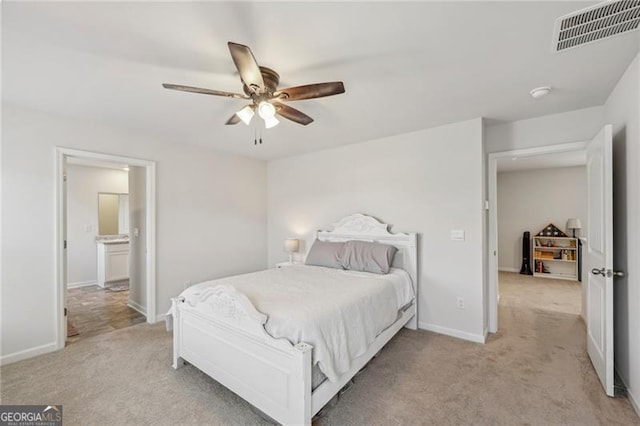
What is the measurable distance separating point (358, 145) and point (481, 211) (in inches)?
72.1

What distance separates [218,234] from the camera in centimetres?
439

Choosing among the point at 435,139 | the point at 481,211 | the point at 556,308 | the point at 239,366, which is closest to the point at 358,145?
the point at 435,139

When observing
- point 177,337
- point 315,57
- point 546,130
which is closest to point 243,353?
point 177,337

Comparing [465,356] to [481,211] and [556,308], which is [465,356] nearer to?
[481,211]

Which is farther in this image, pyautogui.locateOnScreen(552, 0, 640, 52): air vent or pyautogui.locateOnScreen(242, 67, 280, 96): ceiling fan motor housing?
pyautogui.locateOnScreen(242, 67, 280, 96): ceiling fan motor housing

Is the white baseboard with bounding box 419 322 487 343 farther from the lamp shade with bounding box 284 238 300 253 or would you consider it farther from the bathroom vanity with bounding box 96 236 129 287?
the bathroom vanity with bounding box 96 236 129 287

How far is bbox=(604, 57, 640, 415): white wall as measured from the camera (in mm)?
1921

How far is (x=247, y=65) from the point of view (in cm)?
158

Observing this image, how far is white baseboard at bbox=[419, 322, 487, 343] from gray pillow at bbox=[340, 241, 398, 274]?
0.91m

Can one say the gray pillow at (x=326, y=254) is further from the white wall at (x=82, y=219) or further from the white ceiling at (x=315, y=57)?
the white wall at (x=82, y=219)

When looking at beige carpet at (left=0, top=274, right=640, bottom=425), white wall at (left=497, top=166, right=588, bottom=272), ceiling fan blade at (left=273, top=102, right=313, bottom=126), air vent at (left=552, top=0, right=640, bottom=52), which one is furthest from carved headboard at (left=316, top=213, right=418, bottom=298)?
white wall at (left=497, top=166, right=588, bottom=272)

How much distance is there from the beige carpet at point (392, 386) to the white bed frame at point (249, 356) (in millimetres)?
189

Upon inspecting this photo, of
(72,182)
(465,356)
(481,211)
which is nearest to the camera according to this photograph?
(465,356)

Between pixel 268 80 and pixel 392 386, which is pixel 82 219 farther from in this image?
pixel 392 386
